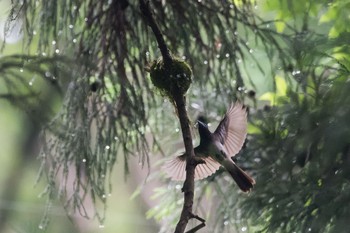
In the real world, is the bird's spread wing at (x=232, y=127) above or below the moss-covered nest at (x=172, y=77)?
below

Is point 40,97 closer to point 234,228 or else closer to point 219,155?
point 234,228

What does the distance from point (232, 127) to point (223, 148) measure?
0.08 ft

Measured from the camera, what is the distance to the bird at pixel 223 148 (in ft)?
1.64

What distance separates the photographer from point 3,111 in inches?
40.1

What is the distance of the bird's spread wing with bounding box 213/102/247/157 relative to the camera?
0.51m

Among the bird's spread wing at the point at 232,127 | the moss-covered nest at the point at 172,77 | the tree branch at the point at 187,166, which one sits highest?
the moss-covered nest at the point at 172,77

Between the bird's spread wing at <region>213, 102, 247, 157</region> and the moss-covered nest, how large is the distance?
47 millimetres

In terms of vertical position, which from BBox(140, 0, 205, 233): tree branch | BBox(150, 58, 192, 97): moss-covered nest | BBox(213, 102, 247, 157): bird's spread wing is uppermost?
BBox(150, 58, 192, 97): moss-covered nest

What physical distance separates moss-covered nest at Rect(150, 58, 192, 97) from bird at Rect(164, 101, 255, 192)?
4 centimetres

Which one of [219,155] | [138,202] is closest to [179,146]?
[138,202]

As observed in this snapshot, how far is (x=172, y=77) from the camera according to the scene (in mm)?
502

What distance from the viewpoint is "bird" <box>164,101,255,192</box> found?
50cm

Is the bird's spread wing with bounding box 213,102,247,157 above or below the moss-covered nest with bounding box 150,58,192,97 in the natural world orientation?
below

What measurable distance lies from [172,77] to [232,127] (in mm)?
73
